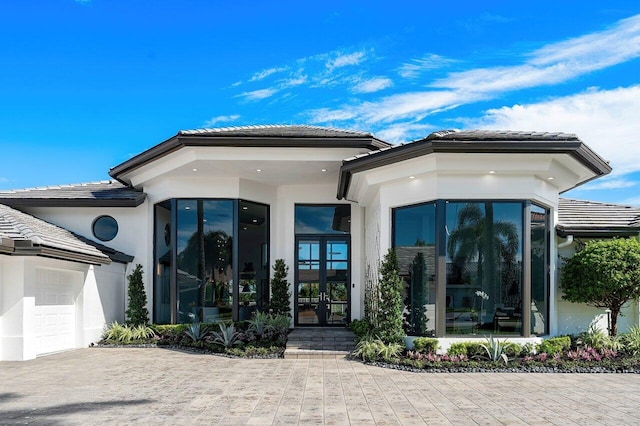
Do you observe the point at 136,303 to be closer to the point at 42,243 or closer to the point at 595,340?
the point at 42,243

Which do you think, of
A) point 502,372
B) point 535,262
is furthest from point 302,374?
point 535,262

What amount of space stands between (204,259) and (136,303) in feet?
6.83

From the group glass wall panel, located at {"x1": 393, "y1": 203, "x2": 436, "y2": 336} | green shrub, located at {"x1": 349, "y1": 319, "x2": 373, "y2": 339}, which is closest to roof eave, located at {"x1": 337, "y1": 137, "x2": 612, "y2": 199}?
glass wall panel, located at {"x1": 393, "y1": 203, "x2": 436, "y2": 336}

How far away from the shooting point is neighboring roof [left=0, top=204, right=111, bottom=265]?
10.2 m

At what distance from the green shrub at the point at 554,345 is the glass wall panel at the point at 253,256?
7.26m

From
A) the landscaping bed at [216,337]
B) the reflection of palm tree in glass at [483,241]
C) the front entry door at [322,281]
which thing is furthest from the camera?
the front entry door at [322,281]

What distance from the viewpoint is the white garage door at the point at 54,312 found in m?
11.3

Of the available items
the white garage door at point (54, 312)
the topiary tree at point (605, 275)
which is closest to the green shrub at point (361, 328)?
the topiary tree at point (605, 275)

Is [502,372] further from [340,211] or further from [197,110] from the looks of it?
[197,110]

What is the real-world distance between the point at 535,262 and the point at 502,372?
2.60m

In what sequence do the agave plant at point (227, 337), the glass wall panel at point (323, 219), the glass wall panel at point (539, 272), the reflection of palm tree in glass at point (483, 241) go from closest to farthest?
1. the reflection of palm tree in glass at point (483, 241)
2. the glass wall panel at point (539, 272)
3. the agave plant at point (227, 337)
4. the glass wall panel at point (323, 219)

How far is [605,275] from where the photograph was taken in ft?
35.2

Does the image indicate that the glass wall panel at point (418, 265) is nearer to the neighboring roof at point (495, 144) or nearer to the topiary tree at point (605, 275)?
the neighboring roof at point (495, 144)

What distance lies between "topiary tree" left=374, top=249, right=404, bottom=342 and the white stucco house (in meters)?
0.29
